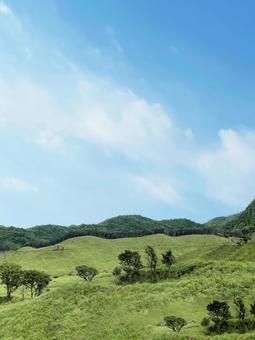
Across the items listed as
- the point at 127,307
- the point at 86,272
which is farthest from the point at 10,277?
the point at 127,307

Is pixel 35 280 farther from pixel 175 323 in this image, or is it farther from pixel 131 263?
pixel 175 323

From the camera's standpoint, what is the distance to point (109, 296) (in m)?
124

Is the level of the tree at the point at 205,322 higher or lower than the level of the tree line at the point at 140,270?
lower

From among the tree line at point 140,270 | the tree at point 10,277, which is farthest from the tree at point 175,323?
the tree at point 10,277

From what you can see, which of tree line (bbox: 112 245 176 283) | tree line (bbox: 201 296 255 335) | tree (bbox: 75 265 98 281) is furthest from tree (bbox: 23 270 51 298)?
tree line (bbox: 201 296 255 335)

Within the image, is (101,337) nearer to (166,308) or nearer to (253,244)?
(166,308)

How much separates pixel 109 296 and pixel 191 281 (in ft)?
64.4

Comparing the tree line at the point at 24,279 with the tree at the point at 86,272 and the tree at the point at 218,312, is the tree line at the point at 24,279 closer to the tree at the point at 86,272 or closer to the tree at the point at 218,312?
the tree at the point at 86,272

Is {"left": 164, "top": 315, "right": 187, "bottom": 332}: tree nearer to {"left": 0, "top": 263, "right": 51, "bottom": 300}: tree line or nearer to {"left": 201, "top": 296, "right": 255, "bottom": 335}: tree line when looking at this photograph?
{"left": 201, "top": 296, "right": 255, "bottom": 335}: tree line

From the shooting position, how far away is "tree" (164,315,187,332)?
98312 millimetres

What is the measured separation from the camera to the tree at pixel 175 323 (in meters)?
98.3

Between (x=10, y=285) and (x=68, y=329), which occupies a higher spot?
(x=10, y=285)

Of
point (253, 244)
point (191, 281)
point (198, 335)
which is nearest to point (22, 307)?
point (191, 281)

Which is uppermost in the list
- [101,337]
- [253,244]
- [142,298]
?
[253,244]
